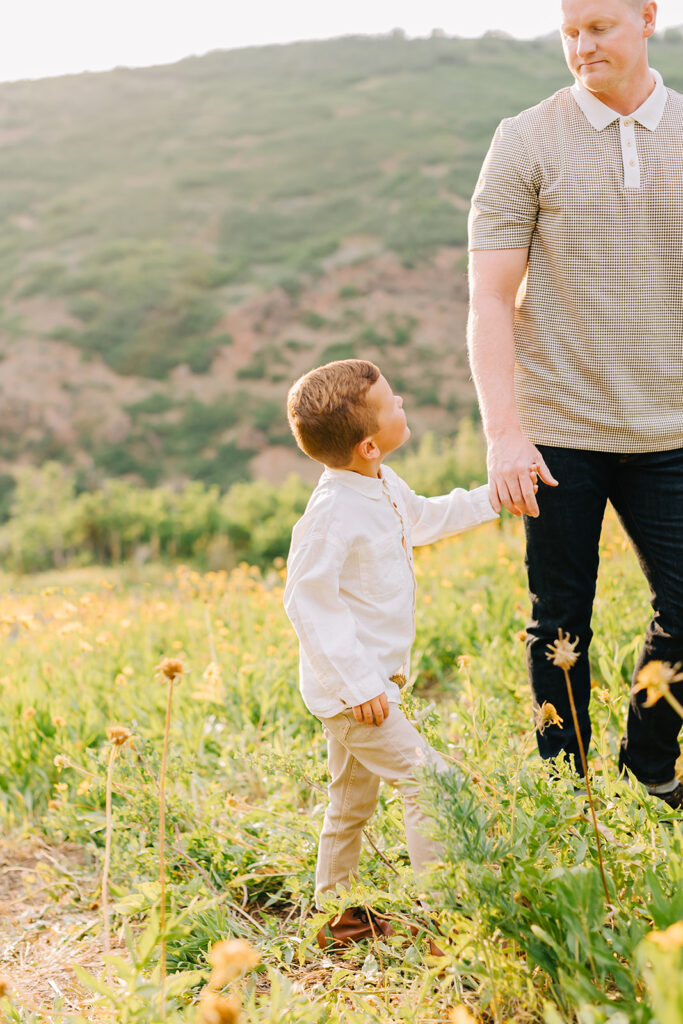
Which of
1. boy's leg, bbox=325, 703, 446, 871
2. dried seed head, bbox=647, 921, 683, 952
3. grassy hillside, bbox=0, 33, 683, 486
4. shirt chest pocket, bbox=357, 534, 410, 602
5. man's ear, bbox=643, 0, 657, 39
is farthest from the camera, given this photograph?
grassy hillside, bbox=0, 33, 683, 486

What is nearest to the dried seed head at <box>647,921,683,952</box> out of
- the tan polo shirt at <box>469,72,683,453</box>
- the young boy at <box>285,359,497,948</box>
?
the young boy at <box>285,359,497,948</box>

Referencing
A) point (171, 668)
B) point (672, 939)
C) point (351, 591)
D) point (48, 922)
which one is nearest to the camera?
point (672, 939)

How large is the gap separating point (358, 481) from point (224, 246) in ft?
84.3

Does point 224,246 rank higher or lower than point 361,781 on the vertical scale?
higher

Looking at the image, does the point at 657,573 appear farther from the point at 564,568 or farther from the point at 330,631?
the point at 330,631

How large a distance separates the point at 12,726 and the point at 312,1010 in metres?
2.13

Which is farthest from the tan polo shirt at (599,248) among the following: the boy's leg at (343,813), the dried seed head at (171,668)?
the dried seed head at (171,668)

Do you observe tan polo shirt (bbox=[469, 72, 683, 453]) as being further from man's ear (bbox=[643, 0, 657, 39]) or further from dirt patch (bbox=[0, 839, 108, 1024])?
dirt patch (bbox=[0, 839, 108, 1024])

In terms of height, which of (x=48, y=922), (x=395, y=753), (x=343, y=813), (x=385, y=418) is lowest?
(x=48, y=922)

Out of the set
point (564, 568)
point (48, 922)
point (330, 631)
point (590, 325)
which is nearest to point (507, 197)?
point (590, 325)

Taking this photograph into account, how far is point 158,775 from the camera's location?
2.38m

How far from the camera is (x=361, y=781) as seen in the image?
2002mm

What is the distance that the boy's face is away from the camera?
1.91 meters

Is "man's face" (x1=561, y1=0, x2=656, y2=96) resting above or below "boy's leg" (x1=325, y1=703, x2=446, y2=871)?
above
